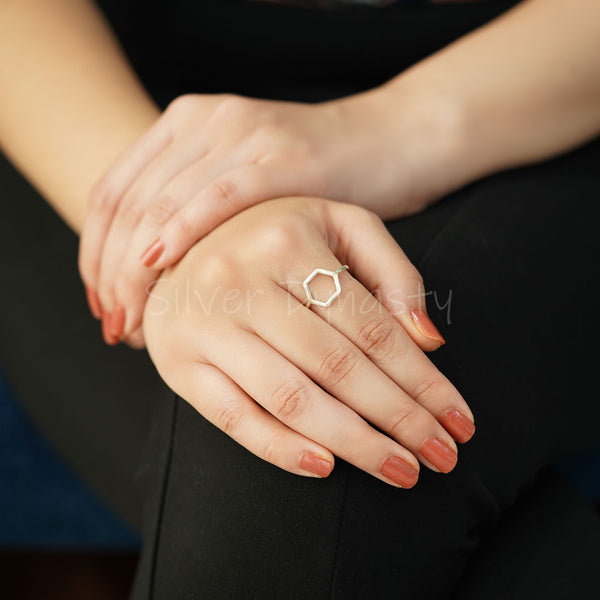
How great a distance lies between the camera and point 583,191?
0.69 m

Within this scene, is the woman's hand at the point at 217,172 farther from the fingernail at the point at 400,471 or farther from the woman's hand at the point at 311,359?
the fingernail at the point at 400,471

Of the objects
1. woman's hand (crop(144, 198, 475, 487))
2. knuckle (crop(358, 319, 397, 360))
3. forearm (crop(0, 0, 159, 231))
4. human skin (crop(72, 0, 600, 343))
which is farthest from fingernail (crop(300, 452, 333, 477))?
forearm (crop(0, 0, 159, 231))

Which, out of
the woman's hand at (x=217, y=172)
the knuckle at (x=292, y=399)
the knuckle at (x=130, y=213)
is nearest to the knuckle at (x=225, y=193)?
the woman's hand at (x=217, y=172)

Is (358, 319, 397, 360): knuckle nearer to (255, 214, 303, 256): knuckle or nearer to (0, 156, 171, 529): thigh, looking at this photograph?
(255, 214, 303, 256): knuckle

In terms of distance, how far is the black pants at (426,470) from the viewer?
51cm

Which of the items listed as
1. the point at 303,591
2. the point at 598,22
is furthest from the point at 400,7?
the point at 303,591

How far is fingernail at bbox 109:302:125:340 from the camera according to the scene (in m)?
0.67

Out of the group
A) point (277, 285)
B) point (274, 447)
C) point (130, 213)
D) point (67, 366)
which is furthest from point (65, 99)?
point (274, 447)

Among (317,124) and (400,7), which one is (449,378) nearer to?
(317,124)

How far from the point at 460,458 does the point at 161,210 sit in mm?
382

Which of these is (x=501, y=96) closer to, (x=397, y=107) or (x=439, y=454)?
(x=397, y=107)

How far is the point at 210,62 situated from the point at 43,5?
25 centimetres

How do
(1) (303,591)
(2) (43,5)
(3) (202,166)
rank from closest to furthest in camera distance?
1. (1) (303,591)
2. (3) (202,166)
3. (2) (43,5)

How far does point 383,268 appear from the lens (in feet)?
1.81
